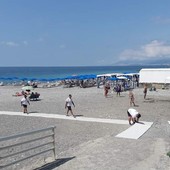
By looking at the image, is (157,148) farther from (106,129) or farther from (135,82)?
(135,82)

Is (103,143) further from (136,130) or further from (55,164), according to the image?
(136,130)

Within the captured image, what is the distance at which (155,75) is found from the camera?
3209cm

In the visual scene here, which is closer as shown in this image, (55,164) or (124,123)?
(55,164)

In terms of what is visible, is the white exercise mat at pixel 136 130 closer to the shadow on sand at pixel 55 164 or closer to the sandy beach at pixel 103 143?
the sandy beach at pixel 103 143

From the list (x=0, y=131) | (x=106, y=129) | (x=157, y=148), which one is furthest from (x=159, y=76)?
(x=157, y=148)

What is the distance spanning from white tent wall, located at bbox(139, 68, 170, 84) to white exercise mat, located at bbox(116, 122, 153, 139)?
15.6 meters

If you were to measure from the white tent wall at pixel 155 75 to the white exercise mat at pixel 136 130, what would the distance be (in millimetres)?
15619

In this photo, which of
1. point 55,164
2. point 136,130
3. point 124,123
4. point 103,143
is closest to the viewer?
point 55,164

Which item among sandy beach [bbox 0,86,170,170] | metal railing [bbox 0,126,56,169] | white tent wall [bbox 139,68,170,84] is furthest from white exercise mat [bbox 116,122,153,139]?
white tent wall [bbox 139,68,170,84]

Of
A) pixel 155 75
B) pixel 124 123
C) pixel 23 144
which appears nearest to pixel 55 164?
pixel 23 144

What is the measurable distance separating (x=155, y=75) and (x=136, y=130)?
60.2 feet

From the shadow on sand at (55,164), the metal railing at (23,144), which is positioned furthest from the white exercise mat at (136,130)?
the shadow on sand at (55,164)

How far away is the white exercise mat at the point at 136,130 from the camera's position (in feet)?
43.1

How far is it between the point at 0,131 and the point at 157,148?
8095 millimetres
